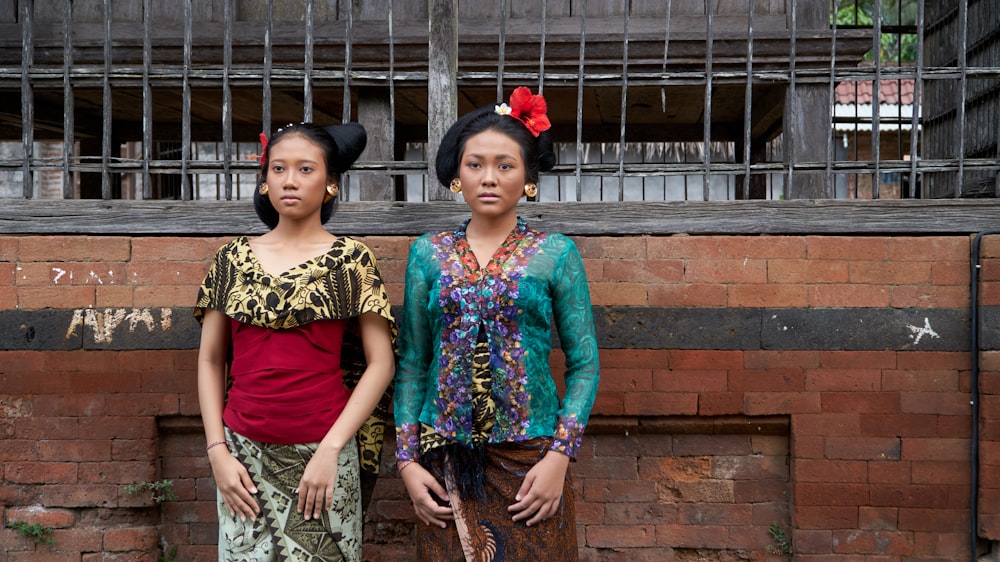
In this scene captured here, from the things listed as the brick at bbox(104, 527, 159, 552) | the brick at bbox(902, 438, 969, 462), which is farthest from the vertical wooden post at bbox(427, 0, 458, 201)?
the brick at bbox(902, 438, 969, 462)

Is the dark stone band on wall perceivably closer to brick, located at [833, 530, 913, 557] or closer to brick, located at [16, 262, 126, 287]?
brick, located at [16, 262, 126, 287]

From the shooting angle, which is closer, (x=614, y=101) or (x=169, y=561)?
(x=169, y=561)

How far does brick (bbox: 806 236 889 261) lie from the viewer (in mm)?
3637

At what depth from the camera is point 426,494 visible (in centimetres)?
254

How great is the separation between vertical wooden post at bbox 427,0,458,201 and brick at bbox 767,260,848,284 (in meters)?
1.50

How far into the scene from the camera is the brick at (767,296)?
3.65m

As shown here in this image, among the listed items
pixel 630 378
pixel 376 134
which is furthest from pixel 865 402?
pixel 376 134

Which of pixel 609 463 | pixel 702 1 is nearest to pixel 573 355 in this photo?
pixel 609 463

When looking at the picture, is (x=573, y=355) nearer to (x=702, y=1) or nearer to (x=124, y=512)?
(x=124, y=512)

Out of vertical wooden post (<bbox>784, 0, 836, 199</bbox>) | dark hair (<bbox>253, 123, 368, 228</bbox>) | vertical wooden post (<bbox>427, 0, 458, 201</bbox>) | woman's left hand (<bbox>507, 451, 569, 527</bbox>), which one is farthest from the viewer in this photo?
vertical wooden post (<bbox>784, 0, 836, 199</bbox>)

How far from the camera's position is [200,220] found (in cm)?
377

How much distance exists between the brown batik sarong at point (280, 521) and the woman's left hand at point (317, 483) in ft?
0.10

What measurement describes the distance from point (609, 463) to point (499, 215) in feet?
5.34

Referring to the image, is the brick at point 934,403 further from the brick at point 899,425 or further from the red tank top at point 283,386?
the red tank top at point 283,386
